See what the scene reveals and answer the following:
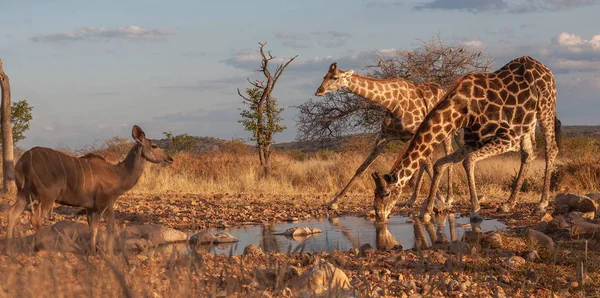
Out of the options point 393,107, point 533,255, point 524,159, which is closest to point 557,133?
point 524,159

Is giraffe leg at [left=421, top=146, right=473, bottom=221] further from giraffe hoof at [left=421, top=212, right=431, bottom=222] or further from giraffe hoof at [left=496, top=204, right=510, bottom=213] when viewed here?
giraffe hoof at [left=496, top=204, right=510, bottom=213]

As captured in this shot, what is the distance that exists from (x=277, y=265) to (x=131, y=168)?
5.49 meters

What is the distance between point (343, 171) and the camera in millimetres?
23672

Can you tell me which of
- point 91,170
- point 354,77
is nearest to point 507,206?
point 354,77

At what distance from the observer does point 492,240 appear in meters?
9.72

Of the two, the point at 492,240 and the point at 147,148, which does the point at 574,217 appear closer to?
the point at 492,240

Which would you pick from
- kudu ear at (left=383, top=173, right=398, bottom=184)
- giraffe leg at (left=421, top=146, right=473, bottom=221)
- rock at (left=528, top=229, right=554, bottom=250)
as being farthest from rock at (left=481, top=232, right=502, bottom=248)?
giraffe leg at (left=421, top=146, right=473, bottom=221)

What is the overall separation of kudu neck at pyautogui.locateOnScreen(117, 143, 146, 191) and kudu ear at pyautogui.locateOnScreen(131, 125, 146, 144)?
0.12 m

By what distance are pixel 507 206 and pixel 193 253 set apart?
1250cm

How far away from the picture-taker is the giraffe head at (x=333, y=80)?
1530 centimetres

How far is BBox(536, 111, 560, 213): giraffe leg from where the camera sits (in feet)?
48.3

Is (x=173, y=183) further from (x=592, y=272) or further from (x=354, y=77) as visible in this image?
(x=592, y=272)

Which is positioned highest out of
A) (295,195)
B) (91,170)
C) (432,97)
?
(432,97)

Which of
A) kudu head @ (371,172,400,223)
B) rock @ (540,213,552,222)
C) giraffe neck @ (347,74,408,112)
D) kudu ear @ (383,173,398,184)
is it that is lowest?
rock @ (540,213,552,222)
